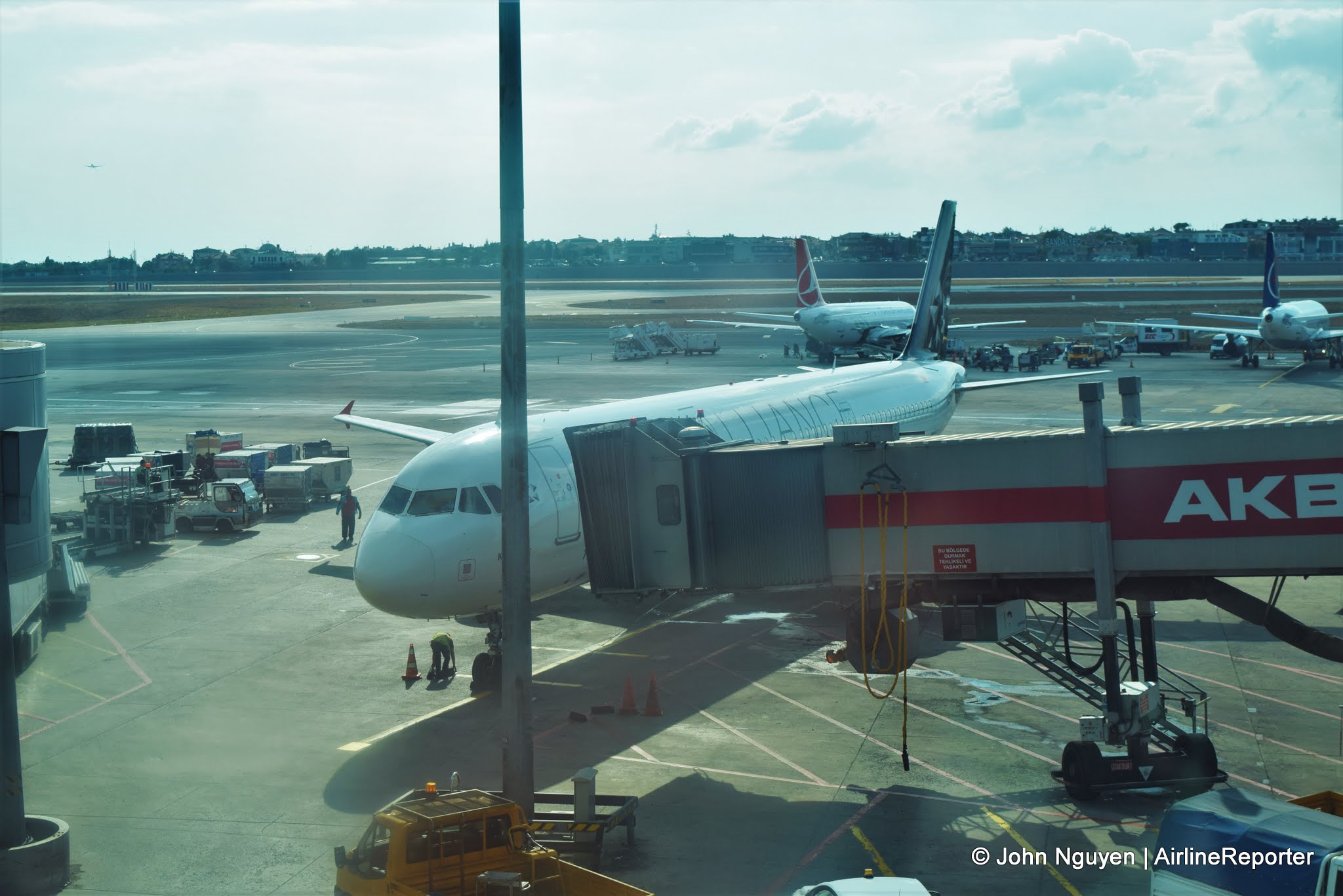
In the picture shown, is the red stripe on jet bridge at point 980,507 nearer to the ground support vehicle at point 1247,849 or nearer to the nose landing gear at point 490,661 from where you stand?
the ground support vehicle at point 1247,849

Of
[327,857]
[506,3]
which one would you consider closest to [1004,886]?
[327,857]

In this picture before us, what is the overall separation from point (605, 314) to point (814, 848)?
594 ft

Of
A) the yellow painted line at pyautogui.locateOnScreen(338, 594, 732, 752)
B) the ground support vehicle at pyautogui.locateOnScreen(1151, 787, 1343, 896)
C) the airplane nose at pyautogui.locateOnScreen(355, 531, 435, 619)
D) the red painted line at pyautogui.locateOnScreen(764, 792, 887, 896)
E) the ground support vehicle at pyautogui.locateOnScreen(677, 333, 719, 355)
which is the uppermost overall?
the ground support vehicle at pyautogui.locateOnScreen(677, 333, 719, 355)

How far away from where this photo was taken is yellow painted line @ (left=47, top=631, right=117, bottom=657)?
31.3 m

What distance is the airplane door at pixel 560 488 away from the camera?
28312mm

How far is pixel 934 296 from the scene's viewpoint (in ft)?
177

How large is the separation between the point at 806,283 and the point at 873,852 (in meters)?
99.0

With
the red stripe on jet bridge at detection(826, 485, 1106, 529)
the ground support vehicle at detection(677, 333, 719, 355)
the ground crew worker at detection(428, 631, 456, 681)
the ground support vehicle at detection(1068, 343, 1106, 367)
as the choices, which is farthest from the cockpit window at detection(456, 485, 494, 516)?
the ground support vehicle at detection(677, 333, 719, 355)

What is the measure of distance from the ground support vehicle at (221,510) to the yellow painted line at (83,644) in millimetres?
13841

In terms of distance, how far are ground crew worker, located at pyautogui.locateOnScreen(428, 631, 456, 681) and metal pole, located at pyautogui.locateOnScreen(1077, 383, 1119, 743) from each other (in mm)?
14712

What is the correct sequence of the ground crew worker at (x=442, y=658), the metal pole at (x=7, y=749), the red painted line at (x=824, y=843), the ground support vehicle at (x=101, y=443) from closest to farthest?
the red painted line at (x=824, y=843) < the metal pole at (x=7, y=749) < the ground crew worker at (x=442, y=658) < the ground support vehicle at (x=101, y=443)

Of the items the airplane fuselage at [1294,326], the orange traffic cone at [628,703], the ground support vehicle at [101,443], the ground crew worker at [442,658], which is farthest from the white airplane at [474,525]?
the airplane fuselage at [1294,326]

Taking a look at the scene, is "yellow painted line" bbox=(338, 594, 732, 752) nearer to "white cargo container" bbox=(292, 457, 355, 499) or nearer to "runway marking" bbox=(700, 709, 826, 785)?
"runway marking" bbox=(700, 709, 826, 785)

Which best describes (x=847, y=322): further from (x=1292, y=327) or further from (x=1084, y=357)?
(x=1292, y=327)
